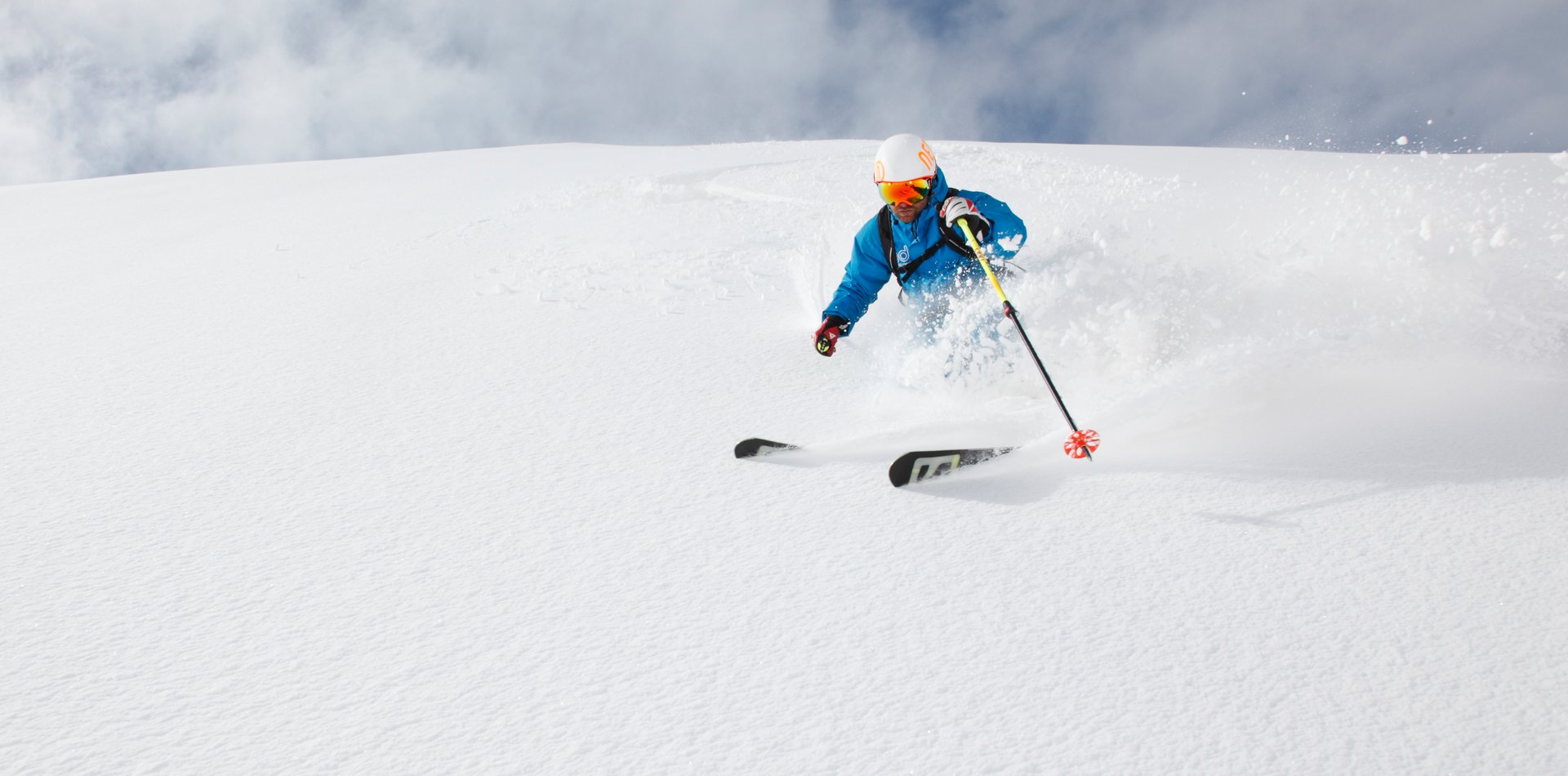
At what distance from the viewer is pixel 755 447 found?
9.57 feet

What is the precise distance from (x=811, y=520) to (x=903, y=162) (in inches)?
83.0

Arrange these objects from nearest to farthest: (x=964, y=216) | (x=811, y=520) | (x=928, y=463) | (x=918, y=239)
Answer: (x=811, y=520) → (x=928, y=463) → (x=964, y=216) → (x=918, y=239)

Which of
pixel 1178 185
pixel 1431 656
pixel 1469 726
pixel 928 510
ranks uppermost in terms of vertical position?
pixel 1178 185

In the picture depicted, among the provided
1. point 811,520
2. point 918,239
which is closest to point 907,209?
point 918,239

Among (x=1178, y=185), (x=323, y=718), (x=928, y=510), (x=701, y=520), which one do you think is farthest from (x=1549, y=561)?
(x=1178, y=185)

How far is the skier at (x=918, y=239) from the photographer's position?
12.6ft

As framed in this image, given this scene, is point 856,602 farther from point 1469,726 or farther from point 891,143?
point 891,143

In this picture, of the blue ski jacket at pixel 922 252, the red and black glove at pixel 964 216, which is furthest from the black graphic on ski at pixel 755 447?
the red and black glove at pixel 964 216

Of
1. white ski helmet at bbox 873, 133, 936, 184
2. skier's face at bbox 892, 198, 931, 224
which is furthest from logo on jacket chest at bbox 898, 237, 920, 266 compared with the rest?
white ski helmet at bbox 873, 133, 936, 184

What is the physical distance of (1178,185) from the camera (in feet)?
29.3

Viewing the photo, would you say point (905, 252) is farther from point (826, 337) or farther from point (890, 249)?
point (826, 337)

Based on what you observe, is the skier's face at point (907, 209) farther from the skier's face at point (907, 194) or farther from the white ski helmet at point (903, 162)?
the white ski helmet at point (903, 162)

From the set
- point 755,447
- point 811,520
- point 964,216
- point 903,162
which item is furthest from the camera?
point 903,162

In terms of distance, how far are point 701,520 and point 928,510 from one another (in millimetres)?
707
